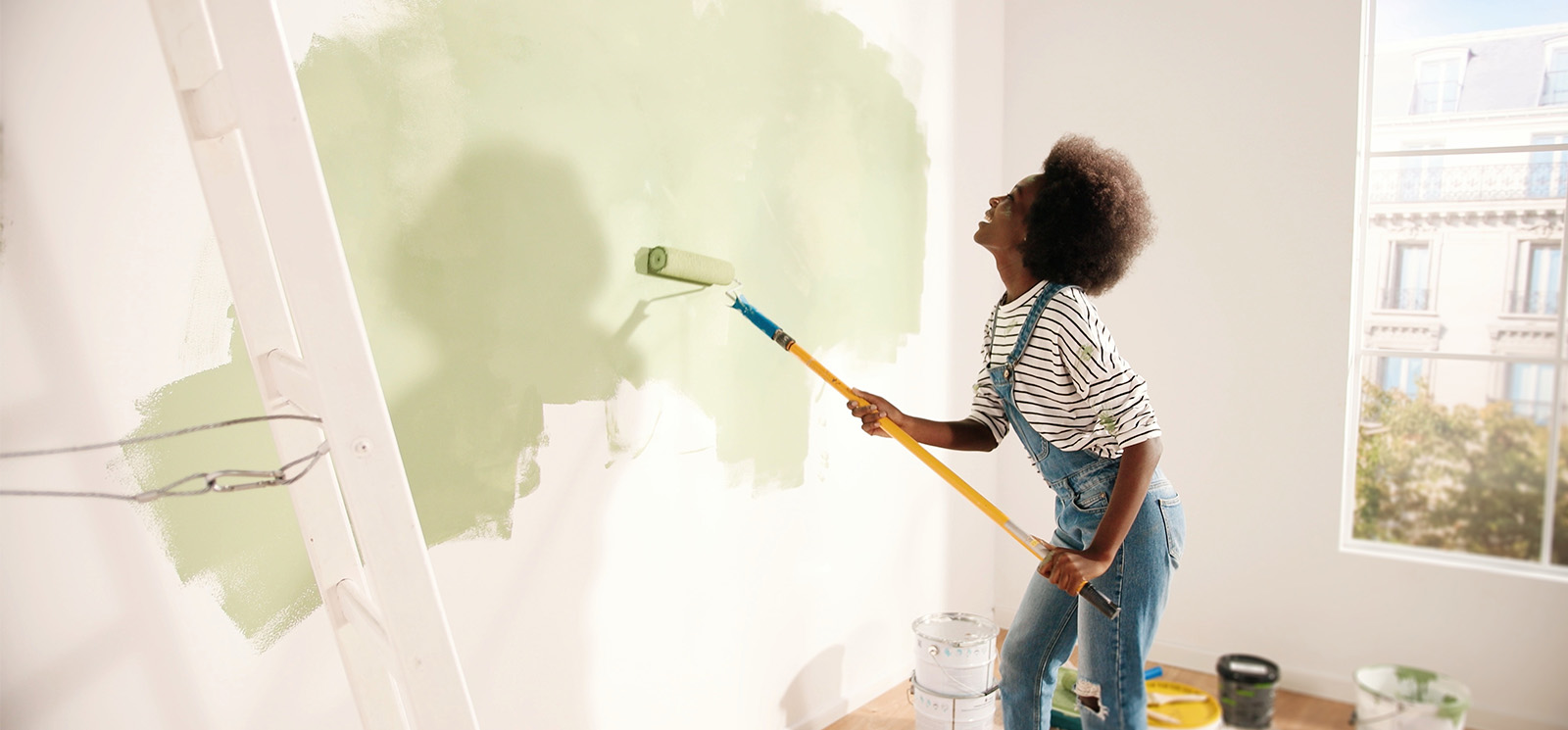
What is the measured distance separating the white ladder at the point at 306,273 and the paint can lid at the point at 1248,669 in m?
2.15

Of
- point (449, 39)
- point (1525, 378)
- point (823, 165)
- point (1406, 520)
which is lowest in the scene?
point (1406, 520)

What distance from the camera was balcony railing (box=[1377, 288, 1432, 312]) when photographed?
3053mm

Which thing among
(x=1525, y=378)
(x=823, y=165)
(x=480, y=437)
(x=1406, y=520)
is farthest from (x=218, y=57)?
(x=1406, y=520)

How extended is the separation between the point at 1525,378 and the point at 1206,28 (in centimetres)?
245

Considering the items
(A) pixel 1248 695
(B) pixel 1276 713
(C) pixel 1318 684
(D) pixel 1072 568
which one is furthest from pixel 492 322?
(C) pixel 1318 684

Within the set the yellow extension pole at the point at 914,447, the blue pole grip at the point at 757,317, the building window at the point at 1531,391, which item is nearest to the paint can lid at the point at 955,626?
the yellow extension pole at the point at 914,447

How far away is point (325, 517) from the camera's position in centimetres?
98

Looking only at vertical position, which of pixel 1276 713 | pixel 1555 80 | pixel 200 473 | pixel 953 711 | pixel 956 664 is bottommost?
pixel 1276 713

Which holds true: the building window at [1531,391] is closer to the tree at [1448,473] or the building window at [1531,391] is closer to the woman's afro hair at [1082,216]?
the tree at [1448,473]

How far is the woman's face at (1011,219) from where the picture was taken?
5.40 feet

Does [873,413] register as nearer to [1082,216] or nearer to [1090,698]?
[1082,216]

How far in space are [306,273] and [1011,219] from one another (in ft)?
3.95

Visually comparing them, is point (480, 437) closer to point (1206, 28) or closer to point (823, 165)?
point (823, 165)

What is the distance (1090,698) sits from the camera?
1.56 metres
